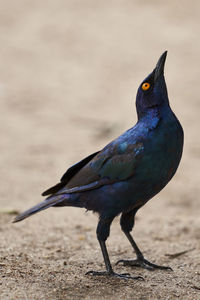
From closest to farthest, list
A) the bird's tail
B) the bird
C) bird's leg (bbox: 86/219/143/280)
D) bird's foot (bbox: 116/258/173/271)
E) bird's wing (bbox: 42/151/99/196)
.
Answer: the bird, bird's leg (bbox: 86/219/143/280), the bird's tail, bird's wing (bbox: 42/151/99/196), bird's foot (bbox: 116/258/173/271)

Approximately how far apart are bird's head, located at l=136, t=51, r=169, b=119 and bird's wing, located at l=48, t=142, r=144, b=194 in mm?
302

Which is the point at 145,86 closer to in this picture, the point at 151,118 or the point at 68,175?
the point at 151,118

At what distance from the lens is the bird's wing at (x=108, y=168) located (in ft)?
13.1

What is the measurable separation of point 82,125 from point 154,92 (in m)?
5.62

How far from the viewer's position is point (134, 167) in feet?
13.0

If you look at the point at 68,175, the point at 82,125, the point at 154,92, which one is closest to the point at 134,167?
the point at 154,92

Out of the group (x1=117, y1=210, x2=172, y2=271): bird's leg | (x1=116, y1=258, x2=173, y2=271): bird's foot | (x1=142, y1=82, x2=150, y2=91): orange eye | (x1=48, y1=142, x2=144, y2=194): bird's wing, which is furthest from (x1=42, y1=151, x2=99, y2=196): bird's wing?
(x1=116, y1=258, x2=173, y2=271): bird's foot

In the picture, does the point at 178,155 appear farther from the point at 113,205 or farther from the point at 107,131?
the point at 107,131

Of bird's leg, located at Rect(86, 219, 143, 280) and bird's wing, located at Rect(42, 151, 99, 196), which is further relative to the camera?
bird's wing, located at Rect(42, 151, 99, 196)

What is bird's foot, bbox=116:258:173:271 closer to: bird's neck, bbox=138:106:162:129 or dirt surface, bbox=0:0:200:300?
dirt surface, bbox=0:0:200:300

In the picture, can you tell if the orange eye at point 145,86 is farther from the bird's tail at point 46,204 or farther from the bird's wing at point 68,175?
the bird's tail at point 46,204

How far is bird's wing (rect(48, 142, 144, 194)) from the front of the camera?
400 cm

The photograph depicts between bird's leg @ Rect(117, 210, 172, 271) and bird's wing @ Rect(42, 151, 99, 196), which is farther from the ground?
bird's wing @ Rect(42, 151, 99, 196)

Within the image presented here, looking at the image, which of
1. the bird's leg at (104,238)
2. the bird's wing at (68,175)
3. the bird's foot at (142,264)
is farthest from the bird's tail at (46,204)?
the bird's foot at (142,264)
